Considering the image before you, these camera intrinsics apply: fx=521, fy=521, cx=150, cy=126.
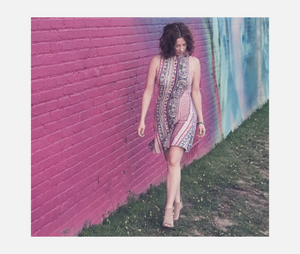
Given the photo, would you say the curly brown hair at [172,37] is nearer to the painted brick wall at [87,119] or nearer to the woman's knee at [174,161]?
the painted brick wall at [87,119]

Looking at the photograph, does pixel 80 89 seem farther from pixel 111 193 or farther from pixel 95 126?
pixel 111 193

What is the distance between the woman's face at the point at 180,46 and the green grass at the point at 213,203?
5.67 feet

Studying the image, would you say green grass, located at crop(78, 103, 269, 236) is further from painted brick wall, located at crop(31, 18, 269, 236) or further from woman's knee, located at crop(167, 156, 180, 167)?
woman's knee, located at crop(167, 156, 180, 167)

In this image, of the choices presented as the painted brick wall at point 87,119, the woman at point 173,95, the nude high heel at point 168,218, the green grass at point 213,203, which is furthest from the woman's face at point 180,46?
the green grass at point 213,203

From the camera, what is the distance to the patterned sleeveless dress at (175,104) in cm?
505

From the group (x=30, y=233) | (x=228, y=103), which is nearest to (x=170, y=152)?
(x=30, y=233)

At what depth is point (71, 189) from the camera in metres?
4.72

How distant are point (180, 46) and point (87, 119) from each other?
1.13 meters

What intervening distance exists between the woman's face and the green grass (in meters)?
1.73

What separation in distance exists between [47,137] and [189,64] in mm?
1628

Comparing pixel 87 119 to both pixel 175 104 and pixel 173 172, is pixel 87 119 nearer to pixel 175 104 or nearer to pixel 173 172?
pixel 175 104

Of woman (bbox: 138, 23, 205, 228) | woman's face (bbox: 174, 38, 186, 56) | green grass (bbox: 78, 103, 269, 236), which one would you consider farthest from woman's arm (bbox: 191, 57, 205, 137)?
green grass (bbox: 78, 103, 269, 236)

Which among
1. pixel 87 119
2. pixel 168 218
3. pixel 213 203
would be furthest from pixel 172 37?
pixel 213 203

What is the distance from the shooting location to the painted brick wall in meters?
4.22
